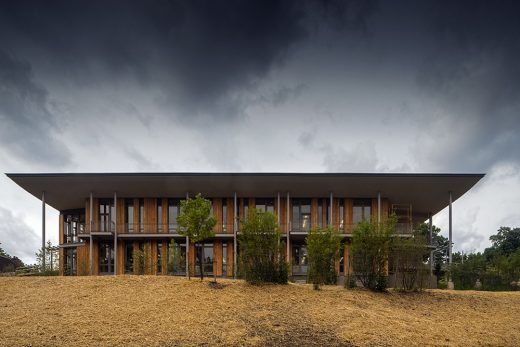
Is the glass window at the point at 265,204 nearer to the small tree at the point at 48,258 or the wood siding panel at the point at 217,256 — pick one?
the wood siding panel at the point at 217,256

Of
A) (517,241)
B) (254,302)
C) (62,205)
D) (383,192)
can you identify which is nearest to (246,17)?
(254,302)

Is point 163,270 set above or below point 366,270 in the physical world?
below

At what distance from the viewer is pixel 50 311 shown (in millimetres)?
11672

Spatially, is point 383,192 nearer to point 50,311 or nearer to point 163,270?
point 163,270

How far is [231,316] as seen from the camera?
36.3 ft

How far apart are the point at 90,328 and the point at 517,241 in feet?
212

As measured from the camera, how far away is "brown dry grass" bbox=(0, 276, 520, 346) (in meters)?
9.44

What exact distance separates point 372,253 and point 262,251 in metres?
4.60

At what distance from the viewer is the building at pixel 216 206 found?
27219 millimetres

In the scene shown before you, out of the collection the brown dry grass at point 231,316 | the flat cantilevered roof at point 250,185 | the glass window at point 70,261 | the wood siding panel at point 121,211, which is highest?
the flat cantilevered roof at point 250,185

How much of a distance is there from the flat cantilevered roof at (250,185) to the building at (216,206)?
69 mm

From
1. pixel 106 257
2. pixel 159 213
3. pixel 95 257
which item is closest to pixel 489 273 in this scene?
pixel 159 213

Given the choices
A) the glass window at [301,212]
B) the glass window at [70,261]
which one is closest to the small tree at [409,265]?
the glass window at [301,212]

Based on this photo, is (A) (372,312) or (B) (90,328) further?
(A) (372,312)
